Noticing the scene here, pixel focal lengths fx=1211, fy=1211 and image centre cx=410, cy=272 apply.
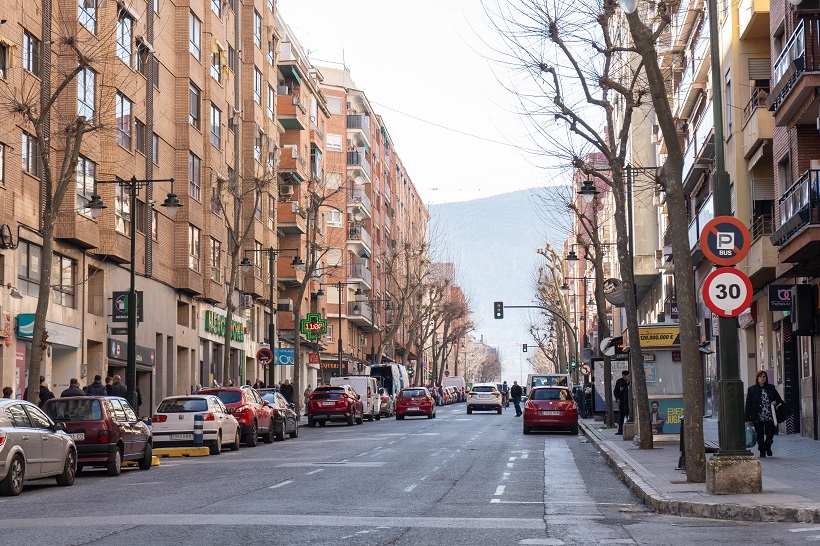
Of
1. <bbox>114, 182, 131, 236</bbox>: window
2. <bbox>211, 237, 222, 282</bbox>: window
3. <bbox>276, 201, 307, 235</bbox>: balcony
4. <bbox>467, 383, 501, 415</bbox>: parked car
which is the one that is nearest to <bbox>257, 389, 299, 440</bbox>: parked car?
<bbox>114, 182, 131, 236</bbox>: window

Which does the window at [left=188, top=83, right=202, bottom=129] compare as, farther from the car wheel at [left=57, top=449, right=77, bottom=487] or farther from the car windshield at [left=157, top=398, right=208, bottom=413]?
the car wheel at [left=57, top=449, right=77, bottom=487]

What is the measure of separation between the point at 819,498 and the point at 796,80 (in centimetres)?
1387

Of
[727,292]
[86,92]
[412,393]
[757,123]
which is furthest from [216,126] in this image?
[727,292]

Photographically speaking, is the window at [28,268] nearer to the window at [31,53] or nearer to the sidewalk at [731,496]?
the window at [31,53]

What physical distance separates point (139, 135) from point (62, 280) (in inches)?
373

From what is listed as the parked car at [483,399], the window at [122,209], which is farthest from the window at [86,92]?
the parked car at [483,399]

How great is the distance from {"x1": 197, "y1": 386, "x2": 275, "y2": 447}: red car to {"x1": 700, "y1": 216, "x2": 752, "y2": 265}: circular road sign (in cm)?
1940

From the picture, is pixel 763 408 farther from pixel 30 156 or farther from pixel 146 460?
pixel 30 156

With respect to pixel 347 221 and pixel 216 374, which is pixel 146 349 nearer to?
pixel 216 374

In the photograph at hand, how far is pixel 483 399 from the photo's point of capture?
6906 cm

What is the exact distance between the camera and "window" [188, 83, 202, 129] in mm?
50056

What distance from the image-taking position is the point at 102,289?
132 ft

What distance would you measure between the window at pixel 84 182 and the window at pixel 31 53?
160 inches

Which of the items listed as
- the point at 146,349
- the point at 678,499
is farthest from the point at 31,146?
the point at 678,499
